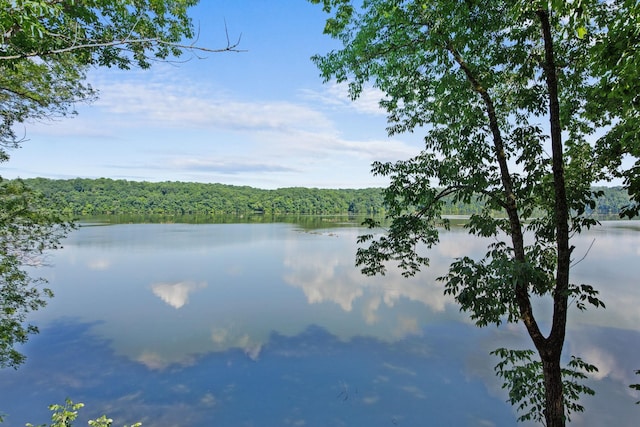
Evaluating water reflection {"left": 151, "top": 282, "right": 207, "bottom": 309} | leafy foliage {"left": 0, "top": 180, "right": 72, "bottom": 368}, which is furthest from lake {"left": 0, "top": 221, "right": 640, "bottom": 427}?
leafy foliage {"left": 0, "top": 180, "right": 72, "bottom": 368}

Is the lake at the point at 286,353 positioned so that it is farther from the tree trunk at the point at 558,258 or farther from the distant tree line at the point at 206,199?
the distant tree line at the point at 206,199

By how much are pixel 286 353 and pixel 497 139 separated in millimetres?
9644

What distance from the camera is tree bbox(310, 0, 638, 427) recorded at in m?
4.55

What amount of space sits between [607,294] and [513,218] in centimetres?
1785

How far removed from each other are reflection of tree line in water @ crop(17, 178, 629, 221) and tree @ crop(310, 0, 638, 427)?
99686 mm

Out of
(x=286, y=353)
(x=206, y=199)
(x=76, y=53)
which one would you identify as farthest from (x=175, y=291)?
(x=206, y=199)

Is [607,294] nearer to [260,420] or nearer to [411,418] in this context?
[411,418]

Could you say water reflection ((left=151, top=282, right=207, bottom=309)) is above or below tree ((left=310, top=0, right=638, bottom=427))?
below

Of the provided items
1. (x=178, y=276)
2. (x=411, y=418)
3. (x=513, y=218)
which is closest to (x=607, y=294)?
(x=411, y=418)

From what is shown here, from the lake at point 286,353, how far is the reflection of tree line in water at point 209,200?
3422 inches

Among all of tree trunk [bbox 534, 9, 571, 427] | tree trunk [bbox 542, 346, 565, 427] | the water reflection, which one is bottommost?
the water reflection

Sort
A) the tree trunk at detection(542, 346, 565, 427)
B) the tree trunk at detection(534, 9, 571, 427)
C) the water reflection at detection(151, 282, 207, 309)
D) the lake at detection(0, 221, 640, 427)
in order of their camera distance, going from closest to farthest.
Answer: the tree trunk at detection(534, 9, 571, 427)
the tree trunk at detection(542, 346, 565, 427)
the lake at detection(0, 221, 640, 427)
the water reflection at detection(151, 282, 207, 309)

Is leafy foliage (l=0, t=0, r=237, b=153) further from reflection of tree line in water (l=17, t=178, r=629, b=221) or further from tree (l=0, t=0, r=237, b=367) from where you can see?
reflection of tree line in water (l=17, t=178, r=629, b=221)

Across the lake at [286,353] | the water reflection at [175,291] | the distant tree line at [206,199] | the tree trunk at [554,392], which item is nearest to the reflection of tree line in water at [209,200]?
A: the distant tree line at [206,199]
